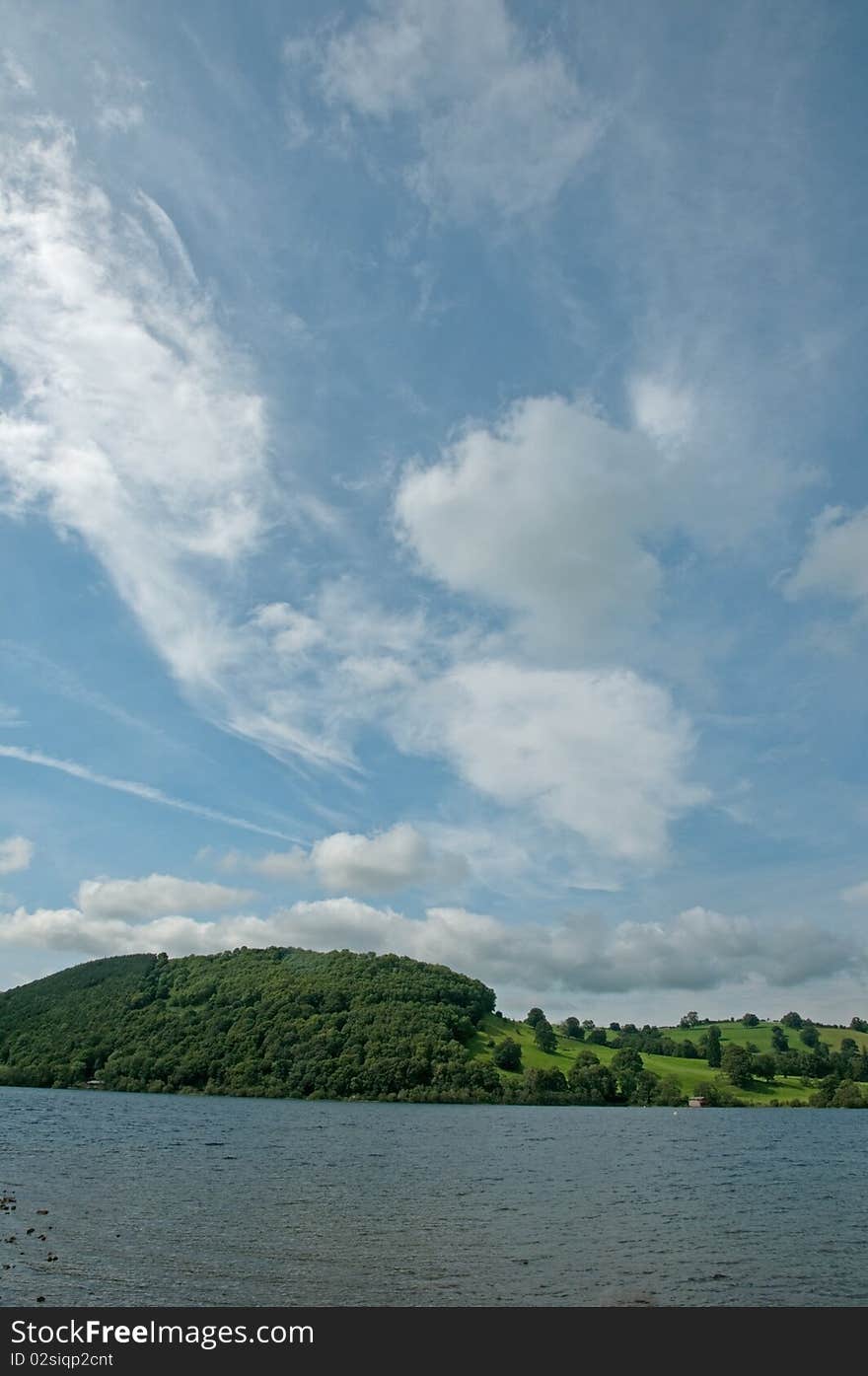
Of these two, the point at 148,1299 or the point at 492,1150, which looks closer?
the point at 148,1299

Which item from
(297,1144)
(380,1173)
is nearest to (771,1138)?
(297,1144)

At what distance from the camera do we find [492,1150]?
296 feet

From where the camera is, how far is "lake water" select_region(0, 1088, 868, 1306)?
33.5 metres

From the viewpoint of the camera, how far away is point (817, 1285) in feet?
120

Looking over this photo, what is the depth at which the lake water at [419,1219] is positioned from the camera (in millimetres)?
33531

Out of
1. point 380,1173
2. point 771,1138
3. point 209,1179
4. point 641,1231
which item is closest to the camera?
point 641,1231

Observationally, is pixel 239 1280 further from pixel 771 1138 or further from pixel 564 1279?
pixel 771 1138

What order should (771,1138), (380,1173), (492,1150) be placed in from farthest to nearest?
1. (771,1138)
2. (492,1150)
3. (380,1173)

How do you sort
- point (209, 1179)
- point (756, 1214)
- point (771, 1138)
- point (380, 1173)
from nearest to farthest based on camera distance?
point (756, 1214), point (209, 1179), point (380, 1173), point (771, 1138)

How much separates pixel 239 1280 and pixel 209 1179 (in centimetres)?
3173

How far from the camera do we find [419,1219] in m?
47.8
